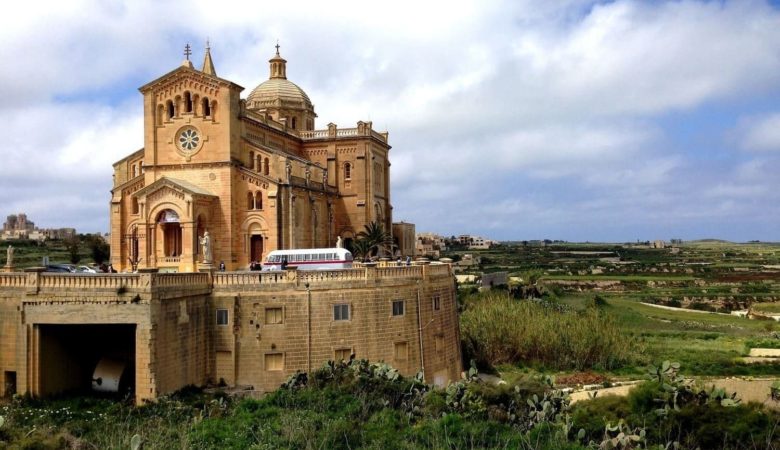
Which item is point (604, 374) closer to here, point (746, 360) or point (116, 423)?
point (746, 360)

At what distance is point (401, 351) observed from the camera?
30.8 meters

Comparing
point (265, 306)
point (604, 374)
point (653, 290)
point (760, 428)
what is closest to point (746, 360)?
point (604, 374)

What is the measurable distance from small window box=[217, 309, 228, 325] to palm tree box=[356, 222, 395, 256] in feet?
80.7

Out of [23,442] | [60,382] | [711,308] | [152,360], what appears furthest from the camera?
[711,308]

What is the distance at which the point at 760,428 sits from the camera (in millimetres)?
20688

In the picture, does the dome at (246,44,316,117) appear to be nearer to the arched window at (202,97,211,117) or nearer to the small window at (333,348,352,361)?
the arched window at (202,97,211,117)

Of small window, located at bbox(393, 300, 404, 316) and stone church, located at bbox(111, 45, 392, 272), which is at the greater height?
stone church, located at bbox(111, 45, 392, 272)

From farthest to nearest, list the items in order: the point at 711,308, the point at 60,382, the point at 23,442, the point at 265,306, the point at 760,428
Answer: the point at 711,308
the point at 265,306
the point at 60,382
the point at 760,428
the point at 23,442

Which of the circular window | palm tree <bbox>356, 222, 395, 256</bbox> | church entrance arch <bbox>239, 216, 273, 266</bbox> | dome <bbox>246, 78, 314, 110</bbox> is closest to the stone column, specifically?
church entrance arch <bbox>239, 216, 273, 266</bbox>

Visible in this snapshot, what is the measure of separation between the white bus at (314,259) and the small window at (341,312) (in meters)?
A: 6.19

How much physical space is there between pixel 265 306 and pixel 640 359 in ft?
94.6

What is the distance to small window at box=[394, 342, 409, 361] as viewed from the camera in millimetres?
30531

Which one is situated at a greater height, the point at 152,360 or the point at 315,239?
the point at 315,239

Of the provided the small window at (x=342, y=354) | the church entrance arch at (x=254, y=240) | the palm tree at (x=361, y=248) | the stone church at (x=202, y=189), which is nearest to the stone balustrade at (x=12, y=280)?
the small window at (x=342, y=354)
